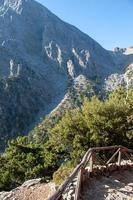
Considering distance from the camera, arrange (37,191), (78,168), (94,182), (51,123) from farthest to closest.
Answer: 1. (51,123)
2. (37,191)
3. (94,182)
4. (78,168)

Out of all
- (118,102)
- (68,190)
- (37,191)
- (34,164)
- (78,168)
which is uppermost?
(118,102)

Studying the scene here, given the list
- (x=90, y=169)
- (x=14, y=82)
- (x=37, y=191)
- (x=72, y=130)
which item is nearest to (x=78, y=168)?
(x=90, y=169)

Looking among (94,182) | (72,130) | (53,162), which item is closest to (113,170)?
(94,182)

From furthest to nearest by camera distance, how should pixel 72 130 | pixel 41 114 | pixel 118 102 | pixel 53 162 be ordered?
pixel 41 114 < pixel 53 162 < pixel 118 102 < pixel 72 130

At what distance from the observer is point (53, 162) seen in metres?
41.7

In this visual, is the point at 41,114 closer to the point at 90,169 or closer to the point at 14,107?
the point at 14,107

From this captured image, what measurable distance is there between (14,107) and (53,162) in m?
143

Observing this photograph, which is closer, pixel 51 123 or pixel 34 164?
pixel 34 164

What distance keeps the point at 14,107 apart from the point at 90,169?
17159 centimetres

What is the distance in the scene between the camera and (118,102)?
1374 inches

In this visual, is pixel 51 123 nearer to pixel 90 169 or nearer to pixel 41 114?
pixel 41 114

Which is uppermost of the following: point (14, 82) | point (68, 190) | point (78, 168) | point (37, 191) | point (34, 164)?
point (14, 82)

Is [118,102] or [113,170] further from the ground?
[118,102]

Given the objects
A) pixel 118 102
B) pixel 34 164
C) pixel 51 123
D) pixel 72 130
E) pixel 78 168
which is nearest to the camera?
pixel 78 168
